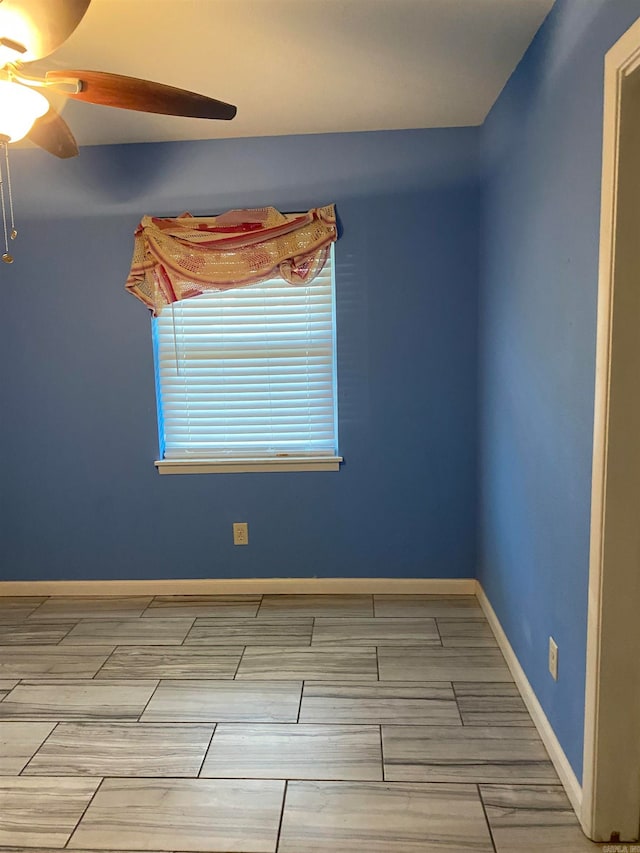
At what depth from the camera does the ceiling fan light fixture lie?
144cm

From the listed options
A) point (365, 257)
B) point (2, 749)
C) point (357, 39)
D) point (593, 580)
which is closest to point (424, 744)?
point (593, 580)

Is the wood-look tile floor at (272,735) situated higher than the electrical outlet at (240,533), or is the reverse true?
the electrical outlet at (240,533)

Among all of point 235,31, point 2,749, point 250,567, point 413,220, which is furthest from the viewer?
point 250,567

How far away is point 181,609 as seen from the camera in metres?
3.12

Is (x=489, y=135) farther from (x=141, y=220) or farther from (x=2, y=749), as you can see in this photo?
(x=2, y=749)

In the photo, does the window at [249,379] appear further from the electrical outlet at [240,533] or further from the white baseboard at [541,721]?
the white baseboard at [541,721]

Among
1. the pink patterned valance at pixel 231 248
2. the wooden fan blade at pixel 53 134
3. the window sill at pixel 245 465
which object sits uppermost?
the wooden fan blade at pixel 53 134

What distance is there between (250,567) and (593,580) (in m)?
2.05

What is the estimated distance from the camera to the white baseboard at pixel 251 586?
3.22 meters

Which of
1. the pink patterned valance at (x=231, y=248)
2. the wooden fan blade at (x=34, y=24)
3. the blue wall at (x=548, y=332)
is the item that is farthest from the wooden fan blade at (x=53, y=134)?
the blue wall at (x=548, y=332)

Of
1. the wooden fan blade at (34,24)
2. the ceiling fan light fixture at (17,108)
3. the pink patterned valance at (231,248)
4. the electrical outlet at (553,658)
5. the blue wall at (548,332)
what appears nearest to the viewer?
the wooden fan blade at (34,24)

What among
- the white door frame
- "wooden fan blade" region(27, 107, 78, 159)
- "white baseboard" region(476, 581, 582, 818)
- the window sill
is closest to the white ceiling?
"wooden fan blade" region(27, 107, 78, 159)

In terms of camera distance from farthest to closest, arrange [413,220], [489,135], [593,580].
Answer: [413,220]
[489,135]
[593,580]

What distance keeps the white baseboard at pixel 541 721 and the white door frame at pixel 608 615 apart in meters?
0.09
